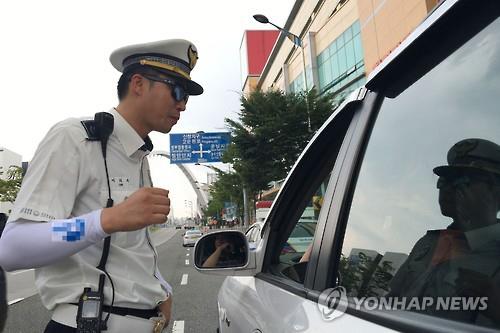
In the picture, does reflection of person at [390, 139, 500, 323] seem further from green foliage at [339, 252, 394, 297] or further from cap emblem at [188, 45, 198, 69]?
cap emblem at [188, 45, 198, 69]

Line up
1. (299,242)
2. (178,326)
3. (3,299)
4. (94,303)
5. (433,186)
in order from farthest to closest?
1. (178,326)
2. (299,242)
3. (94,303)
4. (433,186)
5. (3,299)

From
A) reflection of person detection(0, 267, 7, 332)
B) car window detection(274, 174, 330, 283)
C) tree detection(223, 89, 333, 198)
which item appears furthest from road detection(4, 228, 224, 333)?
tree detection(223, 89, 333, 198)

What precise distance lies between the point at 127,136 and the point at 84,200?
29 centimetres

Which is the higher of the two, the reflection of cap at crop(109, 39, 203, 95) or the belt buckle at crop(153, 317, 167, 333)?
the reflection of cap at crop(109, 39, 203, 95)

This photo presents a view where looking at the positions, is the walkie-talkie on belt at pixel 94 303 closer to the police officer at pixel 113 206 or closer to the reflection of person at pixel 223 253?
the police officer at pixel 113 206

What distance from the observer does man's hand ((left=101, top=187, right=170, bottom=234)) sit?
1185 mm

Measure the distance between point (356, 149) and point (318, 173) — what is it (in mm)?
591

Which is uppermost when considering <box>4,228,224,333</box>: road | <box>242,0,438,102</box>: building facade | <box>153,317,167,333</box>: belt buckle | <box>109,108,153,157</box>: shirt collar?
<box>242,0,438,102</box>: building facade

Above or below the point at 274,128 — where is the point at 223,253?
below

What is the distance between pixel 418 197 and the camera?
0.91 meters

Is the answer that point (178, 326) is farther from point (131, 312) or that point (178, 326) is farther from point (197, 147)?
point (197, 147)

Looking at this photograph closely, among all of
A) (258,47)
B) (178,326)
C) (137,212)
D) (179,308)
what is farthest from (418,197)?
(258,47)

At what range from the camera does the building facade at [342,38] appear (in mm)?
18391

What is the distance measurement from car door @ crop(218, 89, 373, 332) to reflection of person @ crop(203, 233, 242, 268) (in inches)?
5.8
